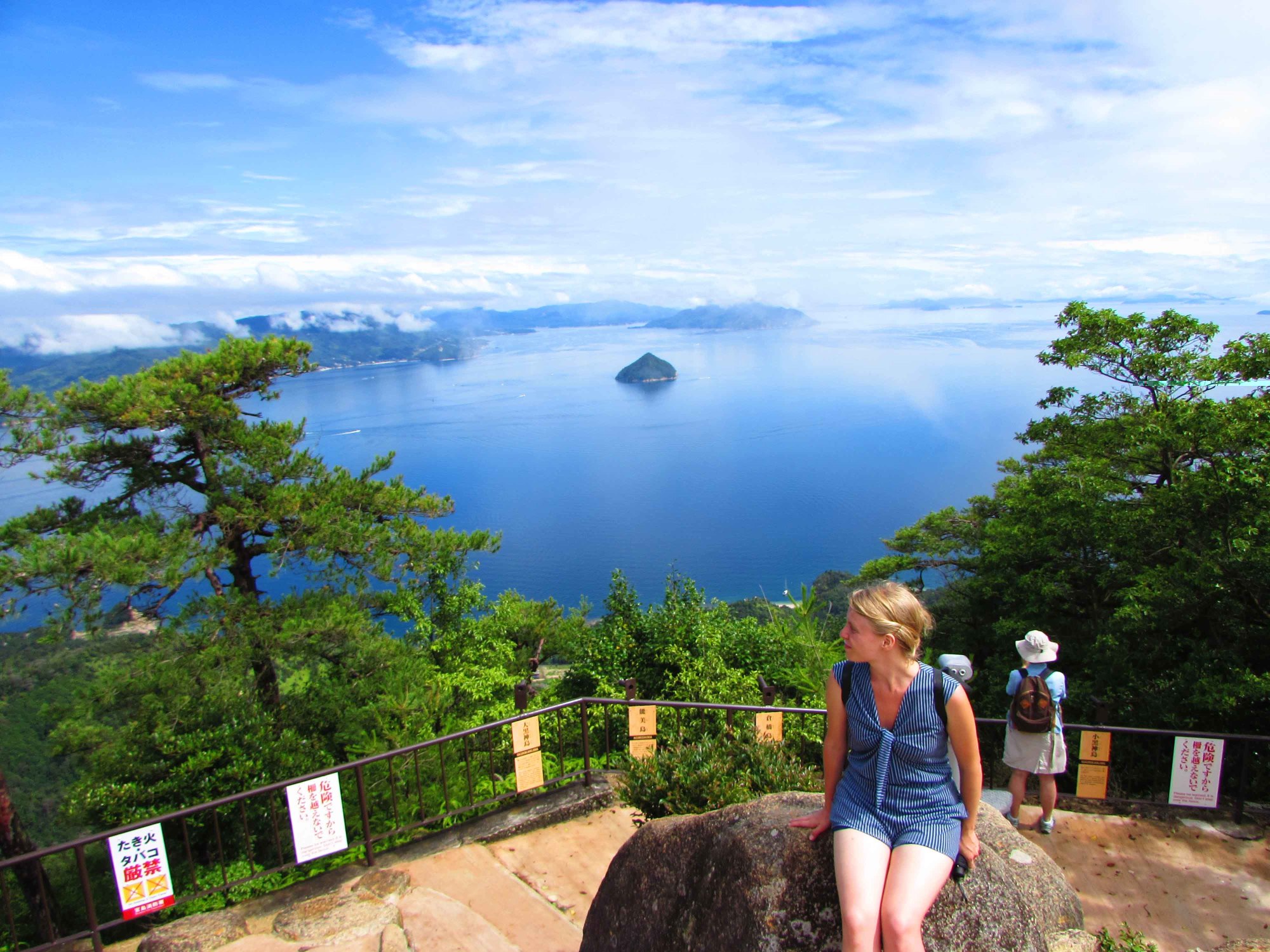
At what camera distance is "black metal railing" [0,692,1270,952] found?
4320 millimetres

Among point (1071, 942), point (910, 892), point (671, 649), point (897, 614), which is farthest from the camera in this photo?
point (671, 649)

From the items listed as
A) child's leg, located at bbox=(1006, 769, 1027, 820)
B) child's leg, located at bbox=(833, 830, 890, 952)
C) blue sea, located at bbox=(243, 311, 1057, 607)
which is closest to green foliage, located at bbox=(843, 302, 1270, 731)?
child's leg, located at bbox=(1006, 769, 1027, 820)

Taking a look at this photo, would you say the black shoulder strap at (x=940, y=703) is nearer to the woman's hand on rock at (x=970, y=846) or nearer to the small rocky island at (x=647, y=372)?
the woman's hand on rock at (x=970, y=846)

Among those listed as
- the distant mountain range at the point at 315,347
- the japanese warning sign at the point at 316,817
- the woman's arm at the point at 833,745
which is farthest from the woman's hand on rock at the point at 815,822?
the distant mountain range at the point at 315,347

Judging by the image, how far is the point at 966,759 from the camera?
2.29 metres

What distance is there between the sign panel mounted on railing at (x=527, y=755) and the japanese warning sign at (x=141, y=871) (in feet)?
6.36

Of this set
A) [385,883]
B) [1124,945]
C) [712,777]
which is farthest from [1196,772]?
[385,883]

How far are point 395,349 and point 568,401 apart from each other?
264 ft

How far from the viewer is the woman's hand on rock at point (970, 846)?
89.9 inches

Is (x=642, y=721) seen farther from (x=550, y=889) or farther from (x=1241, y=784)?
(x=1241, y=784)

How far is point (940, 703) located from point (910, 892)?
0.54m

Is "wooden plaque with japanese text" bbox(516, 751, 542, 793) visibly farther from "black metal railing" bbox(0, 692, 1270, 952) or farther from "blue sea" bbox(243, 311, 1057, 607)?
"blue sea" bbox(243, 311, 1057, 607)

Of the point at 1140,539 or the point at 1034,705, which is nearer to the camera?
the point at 1034,705

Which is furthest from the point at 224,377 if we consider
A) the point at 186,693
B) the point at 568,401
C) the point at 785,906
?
the point at 568,401
